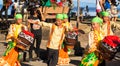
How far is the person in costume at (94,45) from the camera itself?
839 cm

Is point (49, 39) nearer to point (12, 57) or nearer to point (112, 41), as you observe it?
point (12, 57)

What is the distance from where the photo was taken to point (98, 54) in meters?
8.35

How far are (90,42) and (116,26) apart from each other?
1183 mm

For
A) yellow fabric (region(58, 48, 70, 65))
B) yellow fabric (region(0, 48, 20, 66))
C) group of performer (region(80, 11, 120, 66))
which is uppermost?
group of performer (region(80, 11, 120, 66))

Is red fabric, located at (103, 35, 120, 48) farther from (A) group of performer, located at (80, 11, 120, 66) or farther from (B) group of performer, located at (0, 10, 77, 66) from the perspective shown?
(B) group of performer, located at (0, 10, 77, 66)

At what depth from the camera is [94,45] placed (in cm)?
855

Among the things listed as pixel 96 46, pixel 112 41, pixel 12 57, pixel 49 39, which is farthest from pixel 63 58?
pixel 112 41

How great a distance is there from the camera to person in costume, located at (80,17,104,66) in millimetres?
8391

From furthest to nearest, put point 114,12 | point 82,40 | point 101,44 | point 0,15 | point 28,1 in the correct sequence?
point 0,15 → point 114,12 → point 82,40 → point 28,1 → point 101,44

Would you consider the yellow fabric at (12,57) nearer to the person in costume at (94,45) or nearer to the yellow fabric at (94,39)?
the person in costume at (94,45)

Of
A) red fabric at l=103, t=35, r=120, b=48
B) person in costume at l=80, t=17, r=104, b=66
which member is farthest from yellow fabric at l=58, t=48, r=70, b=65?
red fabric at l=103, t=35, r=120, b=48

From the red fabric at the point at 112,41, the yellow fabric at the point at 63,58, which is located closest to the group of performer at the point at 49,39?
the yellow fabric at the point at 63,58

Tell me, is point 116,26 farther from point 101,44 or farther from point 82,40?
point 82,40

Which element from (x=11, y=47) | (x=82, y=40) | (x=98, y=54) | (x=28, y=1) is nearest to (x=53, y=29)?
(x=11, y=47)
